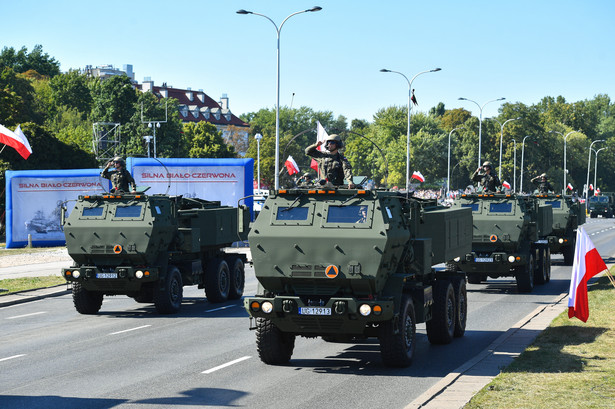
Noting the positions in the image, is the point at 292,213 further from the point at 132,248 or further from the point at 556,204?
the point at 556,204

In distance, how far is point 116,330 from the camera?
55.3 ft

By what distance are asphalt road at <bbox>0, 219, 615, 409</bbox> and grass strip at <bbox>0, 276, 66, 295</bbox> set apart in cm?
427

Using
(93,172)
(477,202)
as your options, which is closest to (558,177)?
(93,172)

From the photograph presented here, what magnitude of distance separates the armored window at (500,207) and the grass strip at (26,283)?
474 inches

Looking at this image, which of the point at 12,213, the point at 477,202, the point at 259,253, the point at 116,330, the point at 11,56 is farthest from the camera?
the point at 11,56

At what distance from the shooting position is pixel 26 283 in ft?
84.9

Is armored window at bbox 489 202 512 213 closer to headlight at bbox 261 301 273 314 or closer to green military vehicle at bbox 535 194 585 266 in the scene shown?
green military vehicle at bbox 535 194 585 266

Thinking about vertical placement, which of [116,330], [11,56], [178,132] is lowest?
[116,330]

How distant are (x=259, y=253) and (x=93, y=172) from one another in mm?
29263

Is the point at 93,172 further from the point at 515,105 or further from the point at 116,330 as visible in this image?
the point at 515,105

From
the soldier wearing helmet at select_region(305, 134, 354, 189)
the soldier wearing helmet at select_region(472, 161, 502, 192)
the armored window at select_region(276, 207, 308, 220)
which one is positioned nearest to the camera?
the armored window at select_region(276, 207, 308, 220)

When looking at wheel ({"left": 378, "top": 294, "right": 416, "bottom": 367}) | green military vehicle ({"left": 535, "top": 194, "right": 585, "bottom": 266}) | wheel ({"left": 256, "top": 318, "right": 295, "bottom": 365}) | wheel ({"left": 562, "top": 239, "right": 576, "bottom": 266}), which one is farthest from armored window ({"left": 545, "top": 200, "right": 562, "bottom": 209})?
wheel ({"left": 256, "top": 318, "right": 295, "bottom": 365})

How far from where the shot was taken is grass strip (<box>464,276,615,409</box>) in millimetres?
9766

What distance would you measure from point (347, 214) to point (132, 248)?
749 cm
